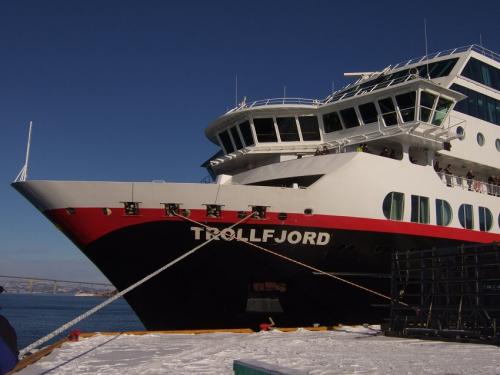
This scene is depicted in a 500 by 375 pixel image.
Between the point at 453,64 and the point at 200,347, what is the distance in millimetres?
16505

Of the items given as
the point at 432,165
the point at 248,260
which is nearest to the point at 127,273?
the point at 248,260

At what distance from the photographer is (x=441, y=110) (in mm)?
18766

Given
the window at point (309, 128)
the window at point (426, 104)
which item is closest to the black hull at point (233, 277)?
the window at point (426, 104)

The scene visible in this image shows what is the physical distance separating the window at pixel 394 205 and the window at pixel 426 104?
3.09 metres

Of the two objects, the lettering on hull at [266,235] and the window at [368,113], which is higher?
the window at [368,113]

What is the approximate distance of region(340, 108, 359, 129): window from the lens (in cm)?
1905

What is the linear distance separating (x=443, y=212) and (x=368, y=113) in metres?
4.23

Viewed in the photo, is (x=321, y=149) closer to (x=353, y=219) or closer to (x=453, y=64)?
(x=353, y=219)

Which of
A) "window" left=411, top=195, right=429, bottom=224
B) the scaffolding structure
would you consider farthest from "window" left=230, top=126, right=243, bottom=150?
the scaffolding structure

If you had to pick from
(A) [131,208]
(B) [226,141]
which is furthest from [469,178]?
(A) [131,208]

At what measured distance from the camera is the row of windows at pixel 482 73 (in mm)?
22281

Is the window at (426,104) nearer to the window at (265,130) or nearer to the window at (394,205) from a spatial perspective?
the window at (394,205)

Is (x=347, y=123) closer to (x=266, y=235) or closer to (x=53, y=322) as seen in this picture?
(x=266, y=235)

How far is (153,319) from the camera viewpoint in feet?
52.1
